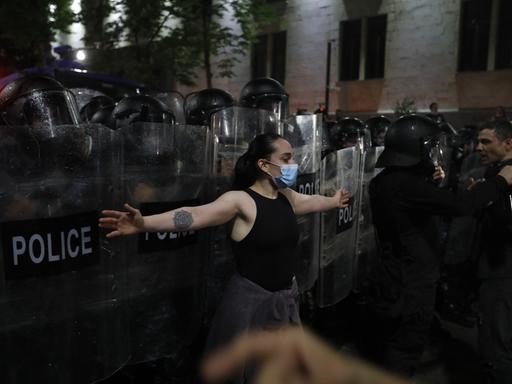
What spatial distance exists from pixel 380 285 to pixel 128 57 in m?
11.6

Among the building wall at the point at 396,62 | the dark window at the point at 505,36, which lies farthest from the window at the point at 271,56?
the dark window at the point at 505,36

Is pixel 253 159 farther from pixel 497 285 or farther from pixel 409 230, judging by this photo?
pixel 497 285

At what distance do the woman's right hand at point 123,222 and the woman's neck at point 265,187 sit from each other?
769mm

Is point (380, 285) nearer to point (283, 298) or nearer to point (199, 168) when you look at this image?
point (283, 298)

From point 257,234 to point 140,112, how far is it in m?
1.55

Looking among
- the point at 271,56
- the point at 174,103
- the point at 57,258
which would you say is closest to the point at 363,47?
the point at 271,56

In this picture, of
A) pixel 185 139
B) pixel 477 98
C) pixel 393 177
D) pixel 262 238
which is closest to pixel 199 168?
pixel 185 139

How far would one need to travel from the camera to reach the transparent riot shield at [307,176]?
3.69m

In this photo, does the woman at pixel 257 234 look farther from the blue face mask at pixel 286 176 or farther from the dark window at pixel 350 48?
the dark window at pixel 350 48

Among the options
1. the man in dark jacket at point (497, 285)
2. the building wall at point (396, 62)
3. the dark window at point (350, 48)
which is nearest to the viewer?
the man in dark jacket at point (497, 285)

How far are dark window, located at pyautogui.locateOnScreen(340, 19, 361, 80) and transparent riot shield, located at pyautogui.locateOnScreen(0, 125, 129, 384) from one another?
56.7 ft

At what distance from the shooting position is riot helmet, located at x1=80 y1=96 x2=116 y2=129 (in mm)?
4672

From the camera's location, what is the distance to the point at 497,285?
332 centimetres

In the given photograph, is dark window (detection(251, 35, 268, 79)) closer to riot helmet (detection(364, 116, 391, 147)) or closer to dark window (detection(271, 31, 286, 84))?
dark window (detection(271, 31, 286, 84))
